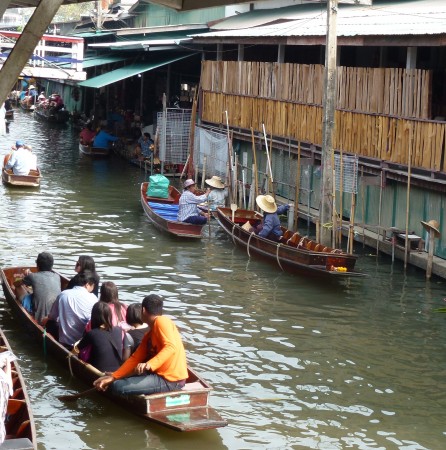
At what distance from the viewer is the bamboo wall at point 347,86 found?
750 inches

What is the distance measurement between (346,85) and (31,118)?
108ft

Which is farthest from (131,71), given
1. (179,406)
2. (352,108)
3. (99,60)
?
(179,406)

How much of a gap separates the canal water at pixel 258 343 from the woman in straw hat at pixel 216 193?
569mm

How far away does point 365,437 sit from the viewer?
10.7 metres

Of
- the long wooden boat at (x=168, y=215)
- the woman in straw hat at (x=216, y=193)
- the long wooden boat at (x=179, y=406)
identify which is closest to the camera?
the long wooden boat at (x=179, y=406)

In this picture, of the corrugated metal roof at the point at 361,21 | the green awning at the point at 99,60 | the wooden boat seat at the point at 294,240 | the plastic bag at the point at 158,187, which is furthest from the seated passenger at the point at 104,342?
the green awning at the point at 99,60

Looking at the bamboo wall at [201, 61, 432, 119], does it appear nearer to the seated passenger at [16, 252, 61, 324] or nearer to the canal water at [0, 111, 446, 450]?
the canal water at [0, 111, 446, 450]

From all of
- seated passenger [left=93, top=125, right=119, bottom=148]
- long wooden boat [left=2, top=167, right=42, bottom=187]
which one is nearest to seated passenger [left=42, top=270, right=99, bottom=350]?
long wooden boat [left=2, top=167, right=42, bottom=187]

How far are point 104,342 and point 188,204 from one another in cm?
1035

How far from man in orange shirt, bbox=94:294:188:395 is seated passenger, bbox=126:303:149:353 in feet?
1.98

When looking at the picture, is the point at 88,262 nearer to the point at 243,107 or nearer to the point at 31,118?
the point at 243,107

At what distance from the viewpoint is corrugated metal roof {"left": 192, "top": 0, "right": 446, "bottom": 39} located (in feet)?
64.6

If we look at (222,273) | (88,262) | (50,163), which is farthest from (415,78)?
(50,163)

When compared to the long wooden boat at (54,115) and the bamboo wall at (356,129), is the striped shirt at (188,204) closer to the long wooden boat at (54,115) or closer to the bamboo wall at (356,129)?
the bamboo wall at (356,129)
